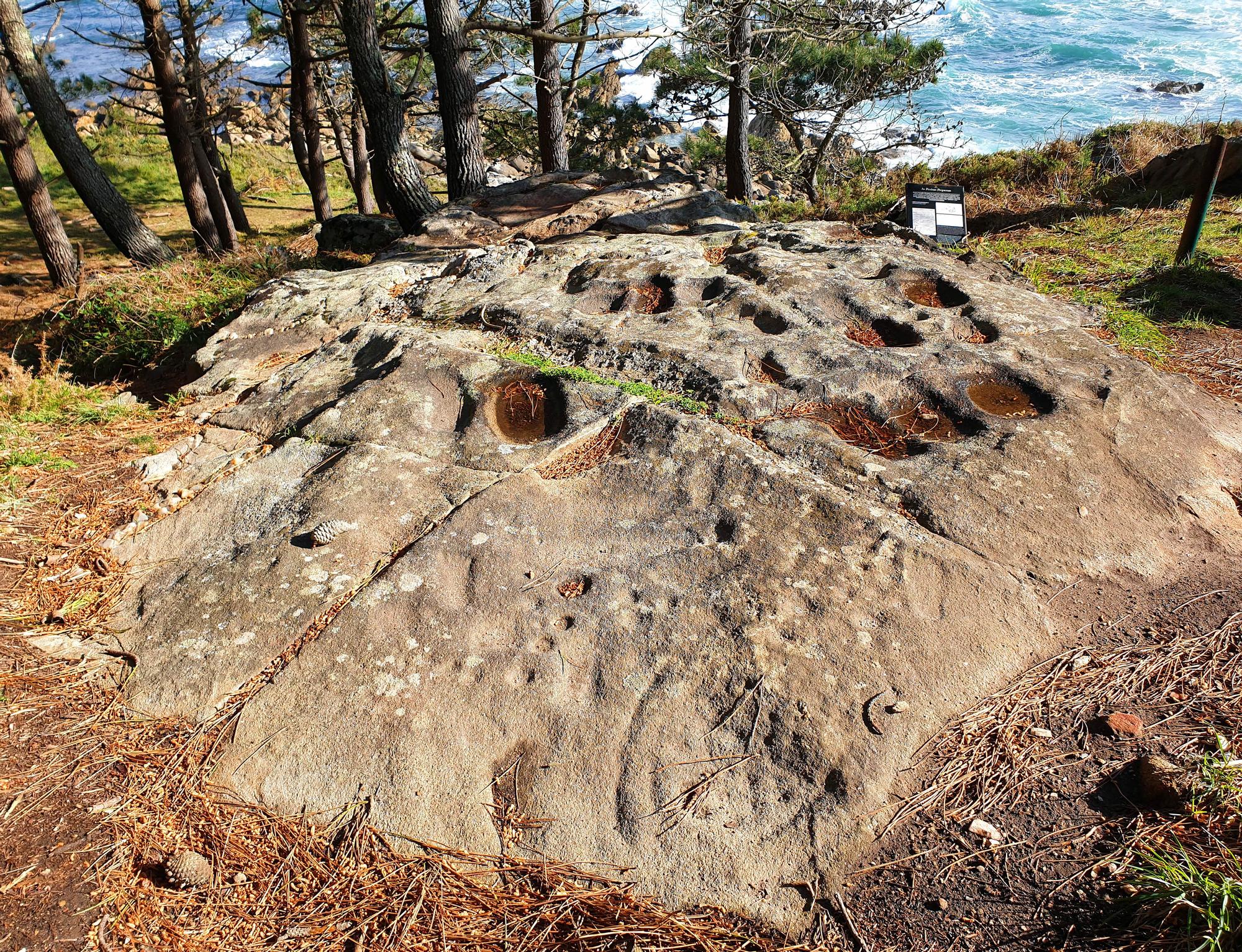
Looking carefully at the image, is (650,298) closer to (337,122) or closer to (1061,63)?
(337,122)

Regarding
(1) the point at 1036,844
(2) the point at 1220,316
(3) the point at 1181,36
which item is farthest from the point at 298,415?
(3) the point at 1181,36

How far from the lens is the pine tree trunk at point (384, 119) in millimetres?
7184

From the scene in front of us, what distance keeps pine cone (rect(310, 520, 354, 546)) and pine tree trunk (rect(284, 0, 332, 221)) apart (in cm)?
800

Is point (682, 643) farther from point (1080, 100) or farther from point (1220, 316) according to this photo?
point (1080, 100)

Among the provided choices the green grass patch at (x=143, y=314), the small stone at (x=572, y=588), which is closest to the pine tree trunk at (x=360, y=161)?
the green grass patch at (x=143, y=314)

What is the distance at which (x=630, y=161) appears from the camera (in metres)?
19.3

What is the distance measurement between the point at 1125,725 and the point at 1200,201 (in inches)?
220

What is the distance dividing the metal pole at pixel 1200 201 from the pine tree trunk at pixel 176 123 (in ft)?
30.7

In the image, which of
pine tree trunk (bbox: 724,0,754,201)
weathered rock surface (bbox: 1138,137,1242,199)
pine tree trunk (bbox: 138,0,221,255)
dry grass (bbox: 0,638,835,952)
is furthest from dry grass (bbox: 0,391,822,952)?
weathered rock surface (bbox: 1138,137,1242,199)

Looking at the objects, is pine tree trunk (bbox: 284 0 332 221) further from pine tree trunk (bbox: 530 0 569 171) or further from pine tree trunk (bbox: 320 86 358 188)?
pine tree trunk (bbox: 530 0 569 171)

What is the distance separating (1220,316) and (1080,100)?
30.0m

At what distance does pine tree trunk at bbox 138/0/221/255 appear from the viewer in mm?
8492

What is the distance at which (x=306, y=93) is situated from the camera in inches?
391

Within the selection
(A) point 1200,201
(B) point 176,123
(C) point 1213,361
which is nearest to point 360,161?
(B) point 176,123
